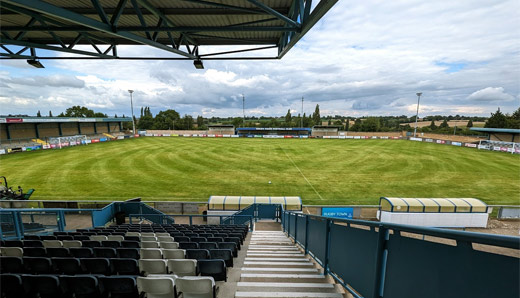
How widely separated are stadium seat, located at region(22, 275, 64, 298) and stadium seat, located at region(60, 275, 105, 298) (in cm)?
10

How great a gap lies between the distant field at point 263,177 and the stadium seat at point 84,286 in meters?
17.0

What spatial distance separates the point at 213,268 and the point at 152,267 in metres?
1.15

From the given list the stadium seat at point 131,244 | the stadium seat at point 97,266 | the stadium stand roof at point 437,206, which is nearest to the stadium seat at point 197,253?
the stadium seat at point 97,266

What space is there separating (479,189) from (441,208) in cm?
1254

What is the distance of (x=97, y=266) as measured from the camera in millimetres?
4262

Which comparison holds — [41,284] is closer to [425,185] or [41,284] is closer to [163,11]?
[163,11]

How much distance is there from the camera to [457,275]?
1737 mm

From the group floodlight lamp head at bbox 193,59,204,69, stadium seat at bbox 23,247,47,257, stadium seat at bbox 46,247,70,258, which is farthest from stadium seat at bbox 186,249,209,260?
floodlight lamp head at bbox 193,59,204,69

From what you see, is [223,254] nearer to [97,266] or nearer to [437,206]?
[97,266]

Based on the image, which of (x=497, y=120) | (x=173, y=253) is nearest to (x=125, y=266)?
(x=173, y=253)

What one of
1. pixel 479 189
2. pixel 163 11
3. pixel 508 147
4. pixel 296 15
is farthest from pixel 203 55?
pixel 508 147

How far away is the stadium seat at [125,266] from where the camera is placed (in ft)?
14.0

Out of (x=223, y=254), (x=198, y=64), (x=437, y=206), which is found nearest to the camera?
(x=223, y=254)

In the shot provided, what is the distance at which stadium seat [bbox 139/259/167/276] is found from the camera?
416 cm
